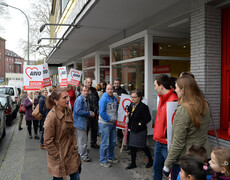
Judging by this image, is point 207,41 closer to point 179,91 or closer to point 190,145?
point 179,91

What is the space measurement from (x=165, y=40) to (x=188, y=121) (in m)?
4.84

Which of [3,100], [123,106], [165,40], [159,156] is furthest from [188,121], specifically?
[3,100]

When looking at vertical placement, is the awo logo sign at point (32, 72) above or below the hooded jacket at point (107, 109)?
above

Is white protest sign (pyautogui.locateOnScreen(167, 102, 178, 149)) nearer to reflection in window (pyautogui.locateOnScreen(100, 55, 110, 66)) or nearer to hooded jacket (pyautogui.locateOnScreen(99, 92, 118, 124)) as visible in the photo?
hooded jacket (pyautogui.locateOnScreen(99, 92, 118, 124))

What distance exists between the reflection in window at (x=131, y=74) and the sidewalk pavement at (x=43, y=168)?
95.0 inches

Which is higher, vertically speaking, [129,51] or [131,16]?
[131,16]

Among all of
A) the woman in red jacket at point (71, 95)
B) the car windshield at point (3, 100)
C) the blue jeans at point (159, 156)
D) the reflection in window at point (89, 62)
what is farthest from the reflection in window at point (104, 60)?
the blue jeans at point (159, 156)

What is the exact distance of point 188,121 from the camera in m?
2.46

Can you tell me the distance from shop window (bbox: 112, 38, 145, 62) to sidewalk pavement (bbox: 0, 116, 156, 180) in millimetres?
3203

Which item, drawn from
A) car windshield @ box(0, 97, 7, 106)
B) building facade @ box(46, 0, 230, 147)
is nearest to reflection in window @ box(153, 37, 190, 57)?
building facade @ box(46, 0, 230, 147)

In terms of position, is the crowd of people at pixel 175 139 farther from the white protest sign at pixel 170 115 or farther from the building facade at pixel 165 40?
the building facade at pixel 165 40

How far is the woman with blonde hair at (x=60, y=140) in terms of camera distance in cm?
277

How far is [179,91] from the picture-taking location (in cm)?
268

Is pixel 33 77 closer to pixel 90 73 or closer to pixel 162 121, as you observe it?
pixel 162 121
